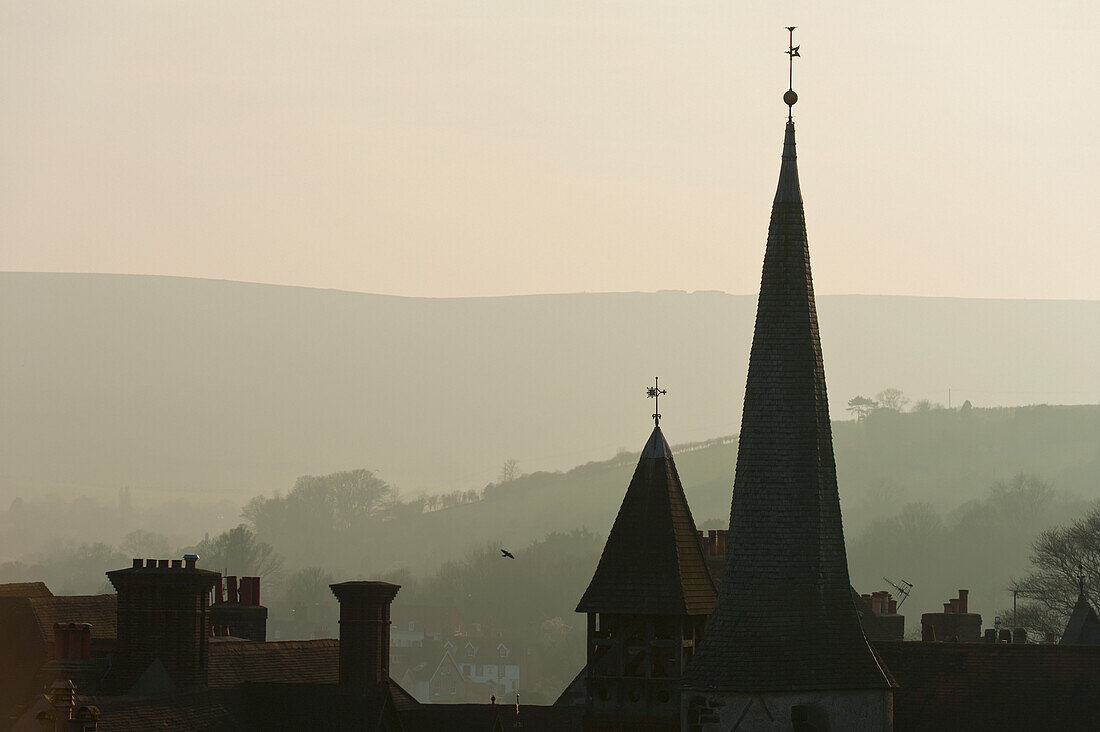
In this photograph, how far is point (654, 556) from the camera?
Result: 52250 millimetres

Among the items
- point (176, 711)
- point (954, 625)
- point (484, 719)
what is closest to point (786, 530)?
point (484, 719)

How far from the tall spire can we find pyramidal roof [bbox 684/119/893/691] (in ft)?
0.07

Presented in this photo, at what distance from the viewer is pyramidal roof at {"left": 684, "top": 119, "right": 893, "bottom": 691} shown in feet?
148

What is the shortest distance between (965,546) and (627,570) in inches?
5162

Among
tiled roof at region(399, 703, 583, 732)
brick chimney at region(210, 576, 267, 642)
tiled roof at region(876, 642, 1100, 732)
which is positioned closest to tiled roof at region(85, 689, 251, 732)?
tiled roof at region(399, 703, 583, 732)

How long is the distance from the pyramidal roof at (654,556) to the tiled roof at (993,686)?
28.4 feet

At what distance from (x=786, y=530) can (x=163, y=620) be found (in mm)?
16232

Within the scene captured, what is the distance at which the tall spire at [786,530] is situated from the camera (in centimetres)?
4522

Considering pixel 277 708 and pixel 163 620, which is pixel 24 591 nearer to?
pixel 163 620

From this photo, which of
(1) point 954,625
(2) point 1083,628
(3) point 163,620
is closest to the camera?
(3) point 163,620

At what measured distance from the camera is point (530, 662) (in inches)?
6905

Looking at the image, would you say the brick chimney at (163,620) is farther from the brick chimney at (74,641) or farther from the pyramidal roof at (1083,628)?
the pyramidal roof at (1083,628)

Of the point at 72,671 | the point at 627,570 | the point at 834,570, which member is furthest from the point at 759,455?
the point at 72,671

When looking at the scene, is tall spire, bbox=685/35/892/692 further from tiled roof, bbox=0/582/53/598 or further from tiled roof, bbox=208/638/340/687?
tiled roof, bbox=0/582/53/598
